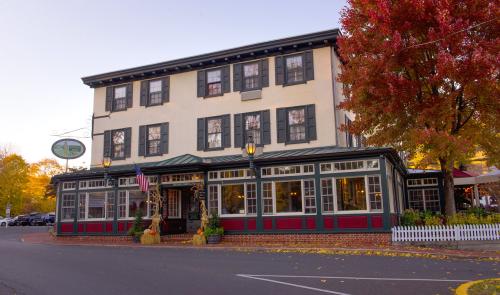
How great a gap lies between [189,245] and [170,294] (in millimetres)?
10907

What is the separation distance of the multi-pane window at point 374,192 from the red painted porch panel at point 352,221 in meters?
0.61

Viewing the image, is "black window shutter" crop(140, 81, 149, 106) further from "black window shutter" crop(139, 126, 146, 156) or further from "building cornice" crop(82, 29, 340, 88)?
"black window shutter" crop(139, 126, 146, 156)

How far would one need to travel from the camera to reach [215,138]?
886 inches

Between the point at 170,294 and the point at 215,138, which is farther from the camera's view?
the point at 215,138

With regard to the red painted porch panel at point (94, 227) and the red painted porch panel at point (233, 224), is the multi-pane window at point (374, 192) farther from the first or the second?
the red painted porch panel at point (94, 227)

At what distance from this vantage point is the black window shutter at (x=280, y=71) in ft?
69.8

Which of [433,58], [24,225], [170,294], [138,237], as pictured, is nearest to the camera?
[170,294]

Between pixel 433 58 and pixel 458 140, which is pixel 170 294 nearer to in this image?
pixel 458 140

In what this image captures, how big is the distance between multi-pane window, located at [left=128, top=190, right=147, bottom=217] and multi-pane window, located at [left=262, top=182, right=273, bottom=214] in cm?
691

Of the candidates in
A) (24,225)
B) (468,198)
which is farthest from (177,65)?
(24,225)

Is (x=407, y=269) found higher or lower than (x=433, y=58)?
lower

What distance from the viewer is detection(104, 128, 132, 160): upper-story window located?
24.8 meters

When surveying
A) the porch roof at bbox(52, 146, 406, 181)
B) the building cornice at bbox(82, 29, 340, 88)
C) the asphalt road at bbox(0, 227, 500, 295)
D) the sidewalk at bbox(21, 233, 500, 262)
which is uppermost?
the building cornice at bbox(82, 29, 340, 88)

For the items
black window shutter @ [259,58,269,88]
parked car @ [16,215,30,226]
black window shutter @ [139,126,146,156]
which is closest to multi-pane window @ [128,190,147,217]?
black window shutter @ [139,126,146,156]
